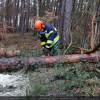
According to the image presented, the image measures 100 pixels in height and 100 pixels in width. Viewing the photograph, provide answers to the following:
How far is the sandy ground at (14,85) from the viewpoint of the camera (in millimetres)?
2254

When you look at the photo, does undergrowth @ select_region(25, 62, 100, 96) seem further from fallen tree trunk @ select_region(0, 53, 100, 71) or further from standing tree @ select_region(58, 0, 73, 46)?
standing tree @ select_region(58, 0, 73, 46)

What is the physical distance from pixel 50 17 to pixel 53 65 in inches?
317

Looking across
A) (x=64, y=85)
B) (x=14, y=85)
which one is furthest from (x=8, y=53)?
(x=64, y=85)

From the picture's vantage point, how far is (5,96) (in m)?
2.11

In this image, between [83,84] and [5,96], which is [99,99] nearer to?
[83,84]

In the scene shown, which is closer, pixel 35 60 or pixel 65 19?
pixel 35 60

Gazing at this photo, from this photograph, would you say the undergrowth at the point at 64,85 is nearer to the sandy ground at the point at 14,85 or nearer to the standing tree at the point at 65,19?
the sandy ground at the point at 14,85

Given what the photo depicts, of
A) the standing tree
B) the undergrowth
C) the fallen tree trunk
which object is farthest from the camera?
the standing tree

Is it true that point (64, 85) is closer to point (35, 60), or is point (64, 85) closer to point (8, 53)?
point (35, 60)

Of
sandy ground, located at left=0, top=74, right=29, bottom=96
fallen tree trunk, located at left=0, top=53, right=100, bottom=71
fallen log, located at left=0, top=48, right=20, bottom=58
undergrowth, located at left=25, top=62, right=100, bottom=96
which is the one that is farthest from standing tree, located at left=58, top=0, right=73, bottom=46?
sandy ground, located at left=0, top=74, right=29, bottom=96

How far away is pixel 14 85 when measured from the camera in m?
2.64

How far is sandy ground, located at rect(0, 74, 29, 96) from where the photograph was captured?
2254mm

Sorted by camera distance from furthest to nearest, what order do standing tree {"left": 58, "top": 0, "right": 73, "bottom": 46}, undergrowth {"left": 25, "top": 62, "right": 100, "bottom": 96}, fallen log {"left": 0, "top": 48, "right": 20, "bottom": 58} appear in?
standing tree {"left": 58, "top": 0, "right": 73, "bottom": 46}, fallen log {"left": 0, "top": 48, "right": 20, "bottom": 58}, undergrowth {"left": 25, "top": 62, "right": 100, "bottom": 96}

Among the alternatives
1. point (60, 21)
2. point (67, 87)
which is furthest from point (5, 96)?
point (60, 21)
